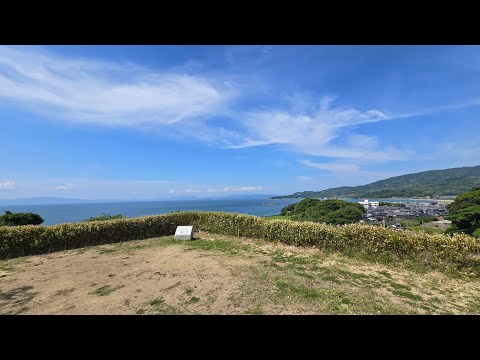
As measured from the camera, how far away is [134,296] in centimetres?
566

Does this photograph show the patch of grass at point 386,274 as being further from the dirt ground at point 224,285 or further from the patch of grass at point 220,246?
the patch of grass at point 220,246

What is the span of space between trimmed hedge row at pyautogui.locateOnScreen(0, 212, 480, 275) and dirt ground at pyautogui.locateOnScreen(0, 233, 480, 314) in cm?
56

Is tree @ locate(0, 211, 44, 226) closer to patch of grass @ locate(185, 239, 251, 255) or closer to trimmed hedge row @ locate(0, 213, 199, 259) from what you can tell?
trimmed hedge row @ locate(0, 213, 199, 259)

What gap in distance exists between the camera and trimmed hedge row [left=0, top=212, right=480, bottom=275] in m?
7.18

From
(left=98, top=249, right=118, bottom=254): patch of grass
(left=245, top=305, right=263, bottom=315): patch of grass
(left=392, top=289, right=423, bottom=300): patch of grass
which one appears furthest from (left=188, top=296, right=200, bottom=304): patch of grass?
(left=98, top=249, right=118, bottom=254): patch of grass

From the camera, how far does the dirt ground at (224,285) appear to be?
5078mm

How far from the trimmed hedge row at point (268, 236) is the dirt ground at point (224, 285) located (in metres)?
0.56

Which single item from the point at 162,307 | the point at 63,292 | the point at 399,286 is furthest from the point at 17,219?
the point at 399,286

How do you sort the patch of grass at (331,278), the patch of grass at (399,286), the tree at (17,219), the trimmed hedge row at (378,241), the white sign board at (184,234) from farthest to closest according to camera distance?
the tree at (17,219) → the white sign board at (184,234) → the trimmed hedge row at (378,241) → the patch of grass at (331,278) → the patch of grass at (399,286)

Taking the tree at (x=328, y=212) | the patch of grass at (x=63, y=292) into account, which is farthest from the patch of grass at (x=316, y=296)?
the tree at (x=328, y=212)
